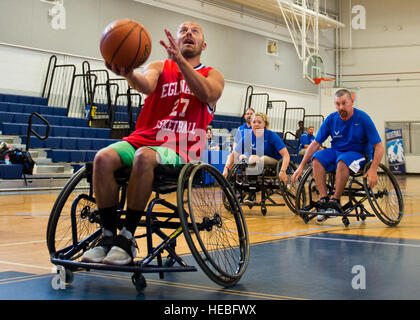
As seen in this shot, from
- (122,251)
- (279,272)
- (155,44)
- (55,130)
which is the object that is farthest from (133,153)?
(155,44)

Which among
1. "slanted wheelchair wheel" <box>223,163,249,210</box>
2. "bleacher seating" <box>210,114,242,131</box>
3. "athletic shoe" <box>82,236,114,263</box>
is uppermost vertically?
"bleacher seating" <box>210,114,242,131</box>

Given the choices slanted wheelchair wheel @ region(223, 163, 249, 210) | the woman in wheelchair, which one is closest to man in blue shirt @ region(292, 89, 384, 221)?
the woman in wheelchair

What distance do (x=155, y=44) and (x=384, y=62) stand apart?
7821mm

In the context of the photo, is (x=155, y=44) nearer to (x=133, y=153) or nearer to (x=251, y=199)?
(x=251, y=199)

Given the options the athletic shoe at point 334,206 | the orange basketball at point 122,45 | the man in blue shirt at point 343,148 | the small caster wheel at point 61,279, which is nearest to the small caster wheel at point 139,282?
the small caster wheel at point 61,279

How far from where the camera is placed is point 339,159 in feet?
13.2

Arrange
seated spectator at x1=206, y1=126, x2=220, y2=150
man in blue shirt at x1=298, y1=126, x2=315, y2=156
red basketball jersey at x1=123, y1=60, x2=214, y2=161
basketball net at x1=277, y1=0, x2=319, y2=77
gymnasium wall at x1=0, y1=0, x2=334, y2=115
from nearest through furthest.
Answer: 1. red basketball jersey at x1=123, y1=60, x2=214, y2=161
2. seated spectator at x1=206, y1=126, x2=220, y2=150
3. gymnasium wall at x1=0, y1=0, x2=334, y2=115
4. man in blue shirt at x1=298, y1=126, x2=315, y2=156
5. basketball net at x1=277, y1=0, x2=319, y2=77

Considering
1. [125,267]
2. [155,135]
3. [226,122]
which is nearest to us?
[125,267]

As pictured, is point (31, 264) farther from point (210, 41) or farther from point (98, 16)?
point (210, 41)

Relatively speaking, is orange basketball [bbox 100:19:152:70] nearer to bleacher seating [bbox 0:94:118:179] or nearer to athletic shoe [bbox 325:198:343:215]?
athletic shoe [bbox 325:198:343:215]

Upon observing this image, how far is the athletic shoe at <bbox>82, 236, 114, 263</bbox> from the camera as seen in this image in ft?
6.02

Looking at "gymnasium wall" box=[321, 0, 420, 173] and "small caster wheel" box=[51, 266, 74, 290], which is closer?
"small caster wheel" box=[51, 266, 74, 290]

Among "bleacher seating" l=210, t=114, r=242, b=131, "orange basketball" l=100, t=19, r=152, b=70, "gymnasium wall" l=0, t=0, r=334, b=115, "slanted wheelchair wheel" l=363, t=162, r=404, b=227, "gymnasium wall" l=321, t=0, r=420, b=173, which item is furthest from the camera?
"gymnasium wall" l=321, t=0, r=420, b=173

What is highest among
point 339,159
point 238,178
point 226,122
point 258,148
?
point 226,122
